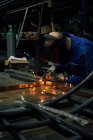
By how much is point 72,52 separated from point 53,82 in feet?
1.48

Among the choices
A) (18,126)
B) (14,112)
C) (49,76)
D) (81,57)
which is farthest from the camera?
(49,76)

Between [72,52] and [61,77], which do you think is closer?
[72,52]

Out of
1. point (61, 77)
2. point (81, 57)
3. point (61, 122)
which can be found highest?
point (81, 57)

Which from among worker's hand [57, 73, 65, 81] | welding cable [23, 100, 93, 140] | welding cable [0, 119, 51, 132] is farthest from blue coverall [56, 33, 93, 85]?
welding cable [0, 119, 51, 132]

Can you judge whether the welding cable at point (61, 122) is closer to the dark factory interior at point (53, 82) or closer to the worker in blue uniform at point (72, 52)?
the dark factory interior at point (53, 82)

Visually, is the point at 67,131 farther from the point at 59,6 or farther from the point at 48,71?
the point at 59,6

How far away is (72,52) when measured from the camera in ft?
9.43

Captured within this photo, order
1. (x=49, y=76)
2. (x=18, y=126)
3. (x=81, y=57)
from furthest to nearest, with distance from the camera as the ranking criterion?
(x=49, y=76)
(x=81, y=57)
(x=18, y=126)

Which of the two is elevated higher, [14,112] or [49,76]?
[49,76]

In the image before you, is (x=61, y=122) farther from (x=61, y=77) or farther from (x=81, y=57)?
(x=61, y=77)

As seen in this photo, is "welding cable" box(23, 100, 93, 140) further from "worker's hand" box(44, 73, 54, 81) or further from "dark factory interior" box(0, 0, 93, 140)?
"worker's hand" box(44, 73, 54, 81)

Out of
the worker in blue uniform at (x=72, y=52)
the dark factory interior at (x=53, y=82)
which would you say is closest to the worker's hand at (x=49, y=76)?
the dark factory interior at (x=53, y=82)

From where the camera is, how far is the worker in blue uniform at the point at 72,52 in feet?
8.66

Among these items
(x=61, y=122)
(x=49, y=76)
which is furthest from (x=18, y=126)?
(x=49, y=76)
